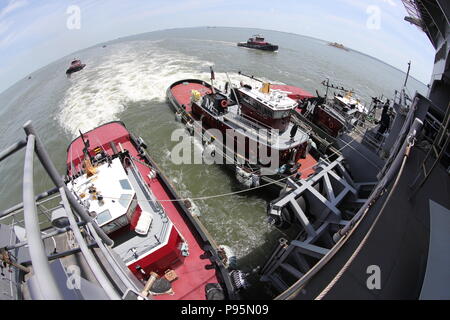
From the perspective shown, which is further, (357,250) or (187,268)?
(187,268)

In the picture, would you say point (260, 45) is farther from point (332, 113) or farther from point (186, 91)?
point (332, 113)

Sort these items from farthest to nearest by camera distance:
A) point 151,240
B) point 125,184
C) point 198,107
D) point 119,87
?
point 119,87 < point 198,107 < point 125,184 < point 151,240

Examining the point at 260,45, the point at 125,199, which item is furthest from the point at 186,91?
the point at 260,45

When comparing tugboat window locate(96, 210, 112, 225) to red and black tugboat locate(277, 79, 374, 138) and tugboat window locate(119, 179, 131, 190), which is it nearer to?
tugboat window locate(119, 179, 131, 190)

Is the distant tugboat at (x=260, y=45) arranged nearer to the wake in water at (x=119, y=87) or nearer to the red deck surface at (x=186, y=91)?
the wake in water at (x=119, y=87)

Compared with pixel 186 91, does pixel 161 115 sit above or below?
below

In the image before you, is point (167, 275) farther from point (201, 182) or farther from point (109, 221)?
point (201, 182)

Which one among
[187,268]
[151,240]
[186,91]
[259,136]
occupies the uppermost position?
[186,91]
